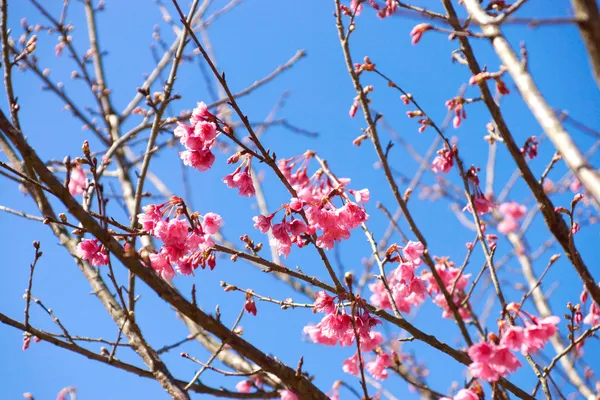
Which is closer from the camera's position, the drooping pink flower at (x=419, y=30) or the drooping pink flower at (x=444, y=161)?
the drooping pink flower at (x=419, y=30)

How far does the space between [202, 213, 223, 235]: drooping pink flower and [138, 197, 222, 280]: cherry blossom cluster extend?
65 millimetres

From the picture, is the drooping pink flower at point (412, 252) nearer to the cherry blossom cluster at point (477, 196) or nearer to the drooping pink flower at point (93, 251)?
the cherry blossom cluster at point (477, 196)

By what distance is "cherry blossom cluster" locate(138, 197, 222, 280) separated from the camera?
197 cm

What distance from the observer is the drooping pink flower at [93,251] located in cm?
204

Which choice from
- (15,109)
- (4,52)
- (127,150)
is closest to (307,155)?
(15,109)

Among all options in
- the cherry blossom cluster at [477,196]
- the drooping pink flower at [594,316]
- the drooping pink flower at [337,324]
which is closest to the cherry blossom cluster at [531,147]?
the cherry blossom cluster at [477,196]

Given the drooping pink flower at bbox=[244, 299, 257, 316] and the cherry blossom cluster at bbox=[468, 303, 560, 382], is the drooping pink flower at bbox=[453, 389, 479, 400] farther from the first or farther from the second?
the drooping pink flower at bbox=[244, 299, 257, 316]

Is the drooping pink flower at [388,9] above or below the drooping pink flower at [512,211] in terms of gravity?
above

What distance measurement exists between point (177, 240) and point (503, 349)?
1.25 meters

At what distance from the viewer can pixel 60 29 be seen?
3818mm

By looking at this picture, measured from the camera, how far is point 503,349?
1784 millimetres

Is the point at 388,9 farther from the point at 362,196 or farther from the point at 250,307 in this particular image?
the point at 250,307

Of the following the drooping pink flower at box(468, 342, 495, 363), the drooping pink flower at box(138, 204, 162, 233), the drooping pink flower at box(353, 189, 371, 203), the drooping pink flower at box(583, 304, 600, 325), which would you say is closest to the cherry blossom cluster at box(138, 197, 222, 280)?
the drooping pink flower at box(138, 204, 162, 233)

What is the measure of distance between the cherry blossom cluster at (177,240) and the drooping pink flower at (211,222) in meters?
0.06
